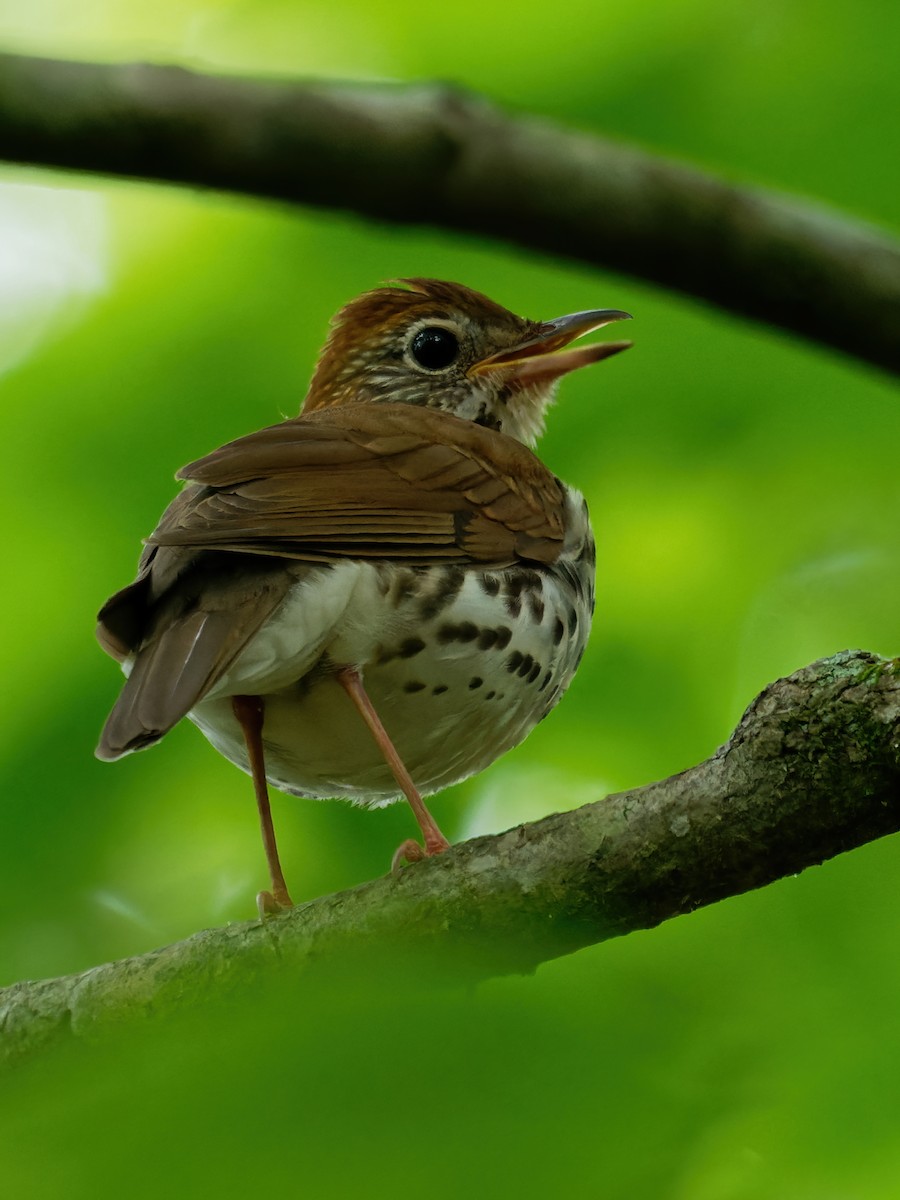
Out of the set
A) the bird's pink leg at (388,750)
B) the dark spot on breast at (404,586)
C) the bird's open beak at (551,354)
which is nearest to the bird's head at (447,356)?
the bird's open beak at (551,354)

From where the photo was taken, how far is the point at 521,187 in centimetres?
351

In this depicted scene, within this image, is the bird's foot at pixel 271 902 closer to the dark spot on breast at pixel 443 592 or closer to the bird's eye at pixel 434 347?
the dark spot on breast at pixel 443 592

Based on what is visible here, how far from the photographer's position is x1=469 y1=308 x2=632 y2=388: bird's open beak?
5871 mm

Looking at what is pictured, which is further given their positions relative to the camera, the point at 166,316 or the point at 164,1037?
the point at 166,316

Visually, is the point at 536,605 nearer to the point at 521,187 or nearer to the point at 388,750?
the point at 388,750

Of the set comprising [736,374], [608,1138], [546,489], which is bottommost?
[608,1138]

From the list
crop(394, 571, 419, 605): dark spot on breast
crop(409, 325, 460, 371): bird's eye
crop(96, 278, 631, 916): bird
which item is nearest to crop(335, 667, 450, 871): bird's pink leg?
crop(96, 278, 631, 916): bird

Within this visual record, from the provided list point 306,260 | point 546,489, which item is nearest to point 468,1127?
point 546,489

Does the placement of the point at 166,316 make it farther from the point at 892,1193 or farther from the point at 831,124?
the point at 892,1193

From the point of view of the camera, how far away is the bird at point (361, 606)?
4.19 m

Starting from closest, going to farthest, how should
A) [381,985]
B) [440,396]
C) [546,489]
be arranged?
[381,985], [546,489], [440,396]

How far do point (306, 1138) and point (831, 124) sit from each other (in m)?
5.66

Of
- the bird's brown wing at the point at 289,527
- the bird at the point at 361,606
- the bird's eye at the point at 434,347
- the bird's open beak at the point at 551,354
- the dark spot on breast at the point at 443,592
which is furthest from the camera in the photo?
the bird's eye at the point at 434,347

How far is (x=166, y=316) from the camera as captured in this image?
6.32 meters
